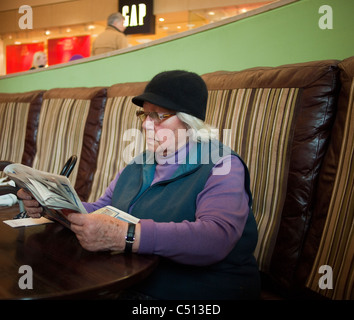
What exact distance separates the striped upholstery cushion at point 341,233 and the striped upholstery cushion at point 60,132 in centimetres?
179

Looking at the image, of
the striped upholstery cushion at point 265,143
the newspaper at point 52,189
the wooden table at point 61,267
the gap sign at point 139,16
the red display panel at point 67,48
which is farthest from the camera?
the red display panel at point 67,48

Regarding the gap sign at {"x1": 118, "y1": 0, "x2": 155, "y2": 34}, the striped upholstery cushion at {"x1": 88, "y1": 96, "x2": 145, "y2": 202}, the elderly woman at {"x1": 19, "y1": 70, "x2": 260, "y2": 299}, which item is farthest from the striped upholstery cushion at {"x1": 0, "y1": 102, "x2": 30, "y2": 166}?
the gap sign at {"x1": 118, "y1": 0, "x2": 155, "y2": 34}

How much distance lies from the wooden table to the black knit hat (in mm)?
499

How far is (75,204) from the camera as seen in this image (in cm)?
89

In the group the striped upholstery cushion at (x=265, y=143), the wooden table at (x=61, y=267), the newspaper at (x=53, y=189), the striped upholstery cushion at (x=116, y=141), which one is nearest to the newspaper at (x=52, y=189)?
the newspaper at (x=53, y=189)

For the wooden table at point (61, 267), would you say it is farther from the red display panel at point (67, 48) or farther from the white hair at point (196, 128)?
the red display panel at point (67, 48)

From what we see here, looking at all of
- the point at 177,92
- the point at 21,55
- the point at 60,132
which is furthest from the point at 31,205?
the point at 21,55

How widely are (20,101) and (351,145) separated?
2884 mm

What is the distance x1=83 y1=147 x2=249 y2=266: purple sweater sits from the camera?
2.98ft

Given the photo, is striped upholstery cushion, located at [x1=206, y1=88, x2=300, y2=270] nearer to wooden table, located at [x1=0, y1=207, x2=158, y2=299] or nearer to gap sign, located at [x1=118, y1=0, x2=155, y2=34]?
wooden table, located at [x1=0, y1=207, x2=158, y2=299]

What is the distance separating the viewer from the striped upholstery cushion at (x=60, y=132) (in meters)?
2.56

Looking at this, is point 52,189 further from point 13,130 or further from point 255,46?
point 13,130

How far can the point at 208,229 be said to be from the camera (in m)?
0.93

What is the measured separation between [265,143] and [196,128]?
336 mm
